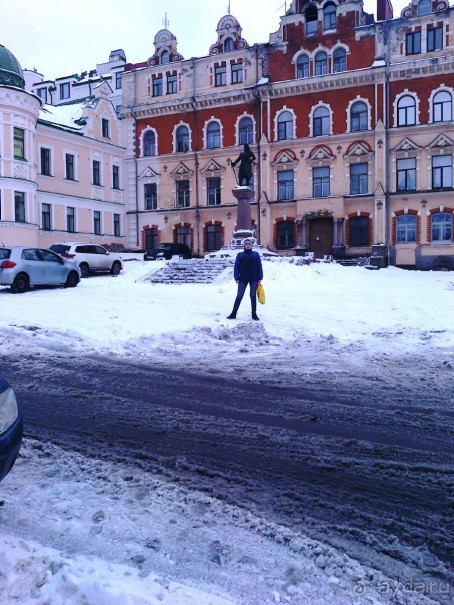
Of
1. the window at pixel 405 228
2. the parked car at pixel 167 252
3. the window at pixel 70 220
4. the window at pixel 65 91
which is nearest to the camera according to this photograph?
the parked car at pixel 167 252

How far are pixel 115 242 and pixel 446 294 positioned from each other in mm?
29562

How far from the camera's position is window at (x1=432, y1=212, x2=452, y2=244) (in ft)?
111

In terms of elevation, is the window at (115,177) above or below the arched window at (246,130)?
below

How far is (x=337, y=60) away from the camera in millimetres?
36000

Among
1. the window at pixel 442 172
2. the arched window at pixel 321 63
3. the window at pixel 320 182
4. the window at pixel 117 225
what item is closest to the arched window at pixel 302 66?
the arched window at pixel 321 63

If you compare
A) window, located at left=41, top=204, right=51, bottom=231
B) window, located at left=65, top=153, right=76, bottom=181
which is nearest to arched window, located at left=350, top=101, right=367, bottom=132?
window, located at left=65, top=153, right=76, bottom=181

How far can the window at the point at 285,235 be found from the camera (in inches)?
1474

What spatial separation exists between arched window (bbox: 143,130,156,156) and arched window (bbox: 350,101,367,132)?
1572 centimetres

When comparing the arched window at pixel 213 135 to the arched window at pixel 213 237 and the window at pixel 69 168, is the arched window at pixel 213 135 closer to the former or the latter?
the arched window at pixel 213 237

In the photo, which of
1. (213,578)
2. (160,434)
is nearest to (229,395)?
(160,434)

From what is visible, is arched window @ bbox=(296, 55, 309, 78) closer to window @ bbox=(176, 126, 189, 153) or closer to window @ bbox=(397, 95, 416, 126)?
window @ bbox=(397, 95, 416, 126)

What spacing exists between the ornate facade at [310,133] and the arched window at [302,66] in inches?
4.0

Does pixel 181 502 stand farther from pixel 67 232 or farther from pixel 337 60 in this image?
pixel 337 60

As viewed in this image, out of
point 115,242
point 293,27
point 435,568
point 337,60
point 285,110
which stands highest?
point 293,27
